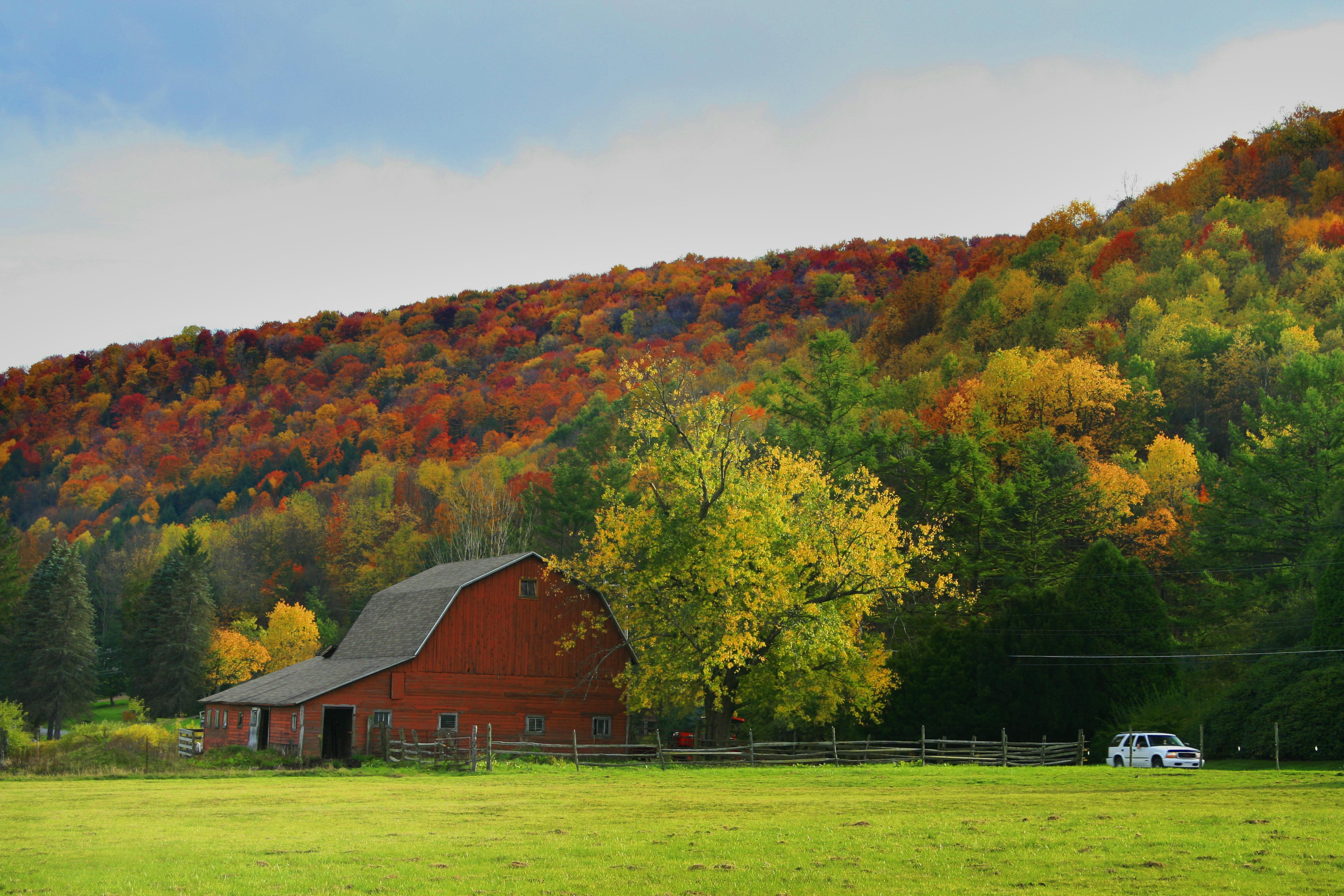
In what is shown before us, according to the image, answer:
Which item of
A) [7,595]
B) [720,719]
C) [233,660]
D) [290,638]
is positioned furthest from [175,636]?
[720,719]

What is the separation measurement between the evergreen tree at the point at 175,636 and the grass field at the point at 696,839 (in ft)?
189

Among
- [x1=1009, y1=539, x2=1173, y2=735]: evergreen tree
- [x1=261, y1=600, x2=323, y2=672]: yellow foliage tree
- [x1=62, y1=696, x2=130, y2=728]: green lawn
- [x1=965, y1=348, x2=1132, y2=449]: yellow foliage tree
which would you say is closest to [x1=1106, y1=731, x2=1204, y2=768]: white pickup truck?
[x1=1009, y1=539, x2=1173, y2=735]: evergreen tree

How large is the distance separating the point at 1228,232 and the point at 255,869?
111498 mm

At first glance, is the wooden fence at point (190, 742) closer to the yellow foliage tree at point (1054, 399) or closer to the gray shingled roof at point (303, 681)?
the gray shingled roof at point (303, 681)

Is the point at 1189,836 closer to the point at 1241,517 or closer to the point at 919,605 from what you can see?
the point at 919,605

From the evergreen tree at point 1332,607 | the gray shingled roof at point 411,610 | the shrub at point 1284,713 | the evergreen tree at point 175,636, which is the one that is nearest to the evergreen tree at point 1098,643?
the shrub at point 1284,713

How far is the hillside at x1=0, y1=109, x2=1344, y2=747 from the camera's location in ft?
183

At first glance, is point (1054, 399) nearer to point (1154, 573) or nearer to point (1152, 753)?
point (1154, 573)

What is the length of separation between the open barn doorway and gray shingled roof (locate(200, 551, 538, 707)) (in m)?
1.83

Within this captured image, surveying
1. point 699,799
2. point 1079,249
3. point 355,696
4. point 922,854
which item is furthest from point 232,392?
point 922,854

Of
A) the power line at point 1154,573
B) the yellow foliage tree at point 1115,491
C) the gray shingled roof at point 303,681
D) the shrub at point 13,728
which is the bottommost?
the shrub at point 13,728

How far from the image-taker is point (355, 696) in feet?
148

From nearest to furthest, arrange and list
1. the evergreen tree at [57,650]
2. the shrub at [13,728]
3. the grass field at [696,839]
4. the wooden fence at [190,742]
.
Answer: the grass field at [696,839] → the shrub at [13,728] → the wooden fence at [190,742] → the evergreen tree at [57,650]

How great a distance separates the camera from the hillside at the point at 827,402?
183 ft
